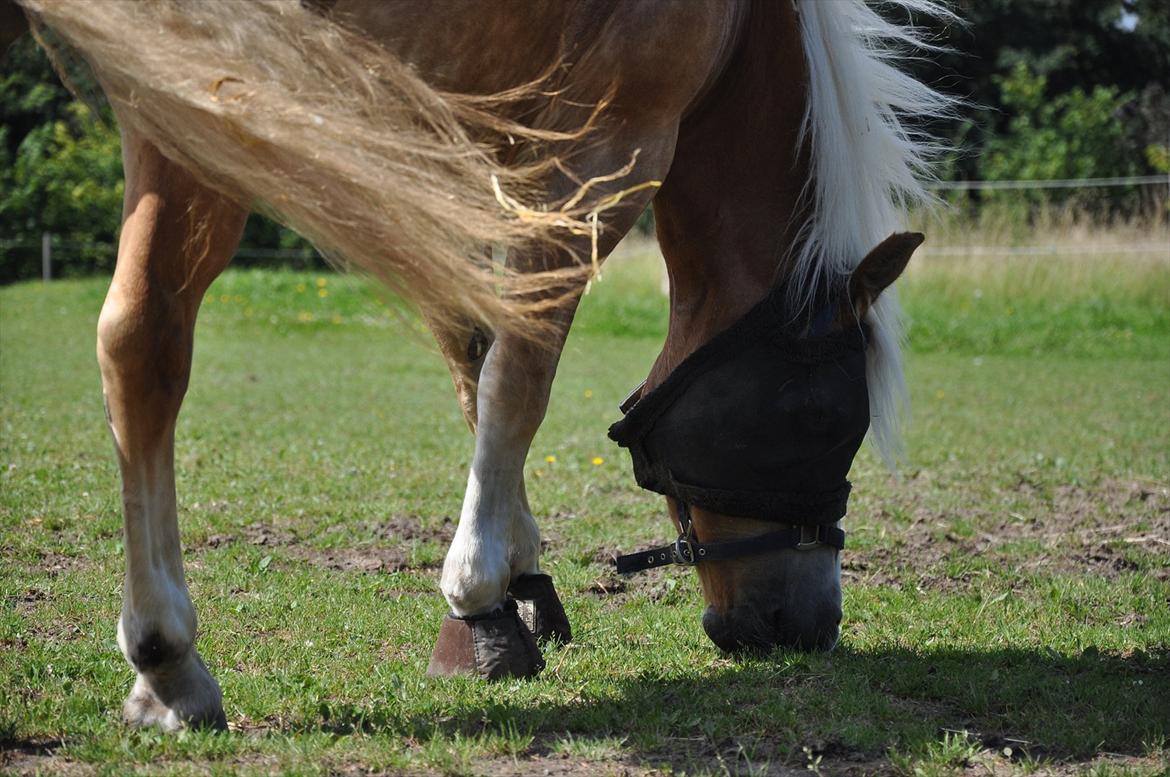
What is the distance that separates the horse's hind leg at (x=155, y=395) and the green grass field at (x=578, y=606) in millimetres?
146

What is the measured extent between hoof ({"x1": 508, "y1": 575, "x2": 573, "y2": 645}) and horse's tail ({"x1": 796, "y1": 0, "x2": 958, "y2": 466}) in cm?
114

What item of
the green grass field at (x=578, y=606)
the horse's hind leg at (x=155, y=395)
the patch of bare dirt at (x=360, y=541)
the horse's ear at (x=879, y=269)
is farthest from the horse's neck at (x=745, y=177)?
the patch of bare dirt at (x=360, y=541)

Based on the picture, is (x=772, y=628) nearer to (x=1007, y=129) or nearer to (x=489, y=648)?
(x=489, y=648)

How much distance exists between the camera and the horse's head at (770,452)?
10.5ft

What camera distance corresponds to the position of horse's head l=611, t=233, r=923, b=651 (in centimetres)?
321

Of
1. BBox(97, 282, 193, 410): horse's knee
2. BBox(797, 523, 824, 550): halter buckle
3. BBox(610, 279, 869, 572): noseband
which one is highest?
BBox(97, 282, 193, 410): horse's knee

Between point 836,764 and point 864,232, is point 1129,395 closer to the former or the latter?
point 864,232

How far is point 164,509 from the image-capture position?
2.70 meters

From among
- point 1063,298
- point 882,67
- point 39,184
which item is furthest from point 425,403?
point 39,184

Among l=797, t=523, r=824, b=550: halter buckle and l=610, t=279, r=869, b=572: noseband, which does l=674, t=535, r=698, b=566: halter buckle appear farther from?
l=797, t=523, r=824, b=550: halter buckle

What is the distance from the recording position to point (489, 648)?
310 cm

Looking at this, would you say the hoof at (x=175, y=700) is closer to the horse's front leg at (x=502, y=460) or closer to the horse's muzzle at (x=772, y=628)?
the horse's front leg at (x=502, y=460)

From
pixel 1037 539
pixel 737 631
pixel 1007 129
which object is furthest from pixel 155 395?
pixel 1007 129

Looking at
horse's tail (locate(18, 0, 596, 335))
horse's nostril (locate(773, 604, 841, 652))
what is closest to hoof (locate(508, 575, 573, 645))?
horse's nostril (locate(773, 604, 841, 652))
